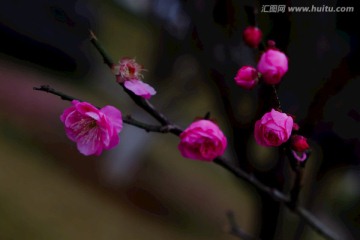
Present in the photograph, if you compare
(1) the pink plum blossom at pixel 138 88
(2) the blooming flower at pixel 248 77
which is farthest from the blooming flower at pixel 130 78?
(2) the blooming flower at pixel 248 77

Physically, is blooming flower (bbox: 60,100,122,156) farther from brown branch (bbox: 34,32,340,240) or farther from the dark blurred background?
the dark blurred background

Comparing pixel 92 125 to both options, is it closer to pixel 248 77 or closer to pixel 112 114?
pixel 112 114

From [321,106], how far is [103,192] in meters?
1.53

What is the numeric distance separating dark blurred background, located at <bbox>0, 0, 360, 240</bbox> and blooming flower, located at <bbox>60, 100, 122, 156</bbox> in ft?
0.92

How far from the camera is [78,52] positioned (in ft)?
7.56

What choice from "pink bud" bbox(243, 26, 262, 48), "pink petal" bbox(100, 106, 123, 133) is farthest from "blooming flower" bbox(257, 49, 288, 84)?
"pink petal" bbox(100, 106, 123, 133)

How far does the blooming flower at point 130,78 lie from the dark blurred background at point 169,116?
0.73 ft

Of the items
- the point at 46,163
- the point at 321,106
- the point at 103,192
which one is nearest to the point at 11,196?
the point at 46,163

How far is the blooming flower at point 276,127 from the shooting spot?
2.05ft

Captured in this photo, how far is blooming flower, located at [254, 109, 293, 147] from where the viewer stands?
0.63 metres

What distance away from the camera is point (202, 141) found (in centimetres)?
71

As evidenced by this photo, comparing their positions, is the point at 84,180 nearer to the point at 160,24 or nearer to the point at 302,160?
the point at 160,24

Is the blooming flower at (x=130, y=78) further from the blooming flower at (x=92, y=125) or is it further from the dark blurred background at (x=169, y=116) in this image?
the dark blurred background at (x=169, y=116)

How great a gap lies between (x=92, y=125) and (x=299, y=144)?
39 centimetres
